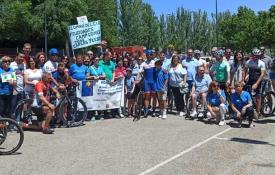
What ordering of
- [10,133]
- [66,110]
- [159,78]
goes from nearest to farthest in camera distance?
[10,133] → [66,110] → [159,78]

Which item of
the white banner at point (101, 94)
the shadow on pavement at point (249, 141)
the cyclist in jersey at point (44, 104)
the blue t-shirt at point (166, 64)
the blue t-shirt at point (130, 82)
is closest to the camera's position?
the shadow on pavement at point (249, 141)

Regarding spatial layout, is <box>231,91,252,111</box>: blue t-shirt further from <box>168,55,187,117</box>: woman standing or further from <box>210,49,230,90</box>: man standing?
<box>168,55,187,117</box>: woman standing

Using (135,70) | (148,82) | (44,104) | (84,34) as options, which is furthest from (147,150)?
(84,34)

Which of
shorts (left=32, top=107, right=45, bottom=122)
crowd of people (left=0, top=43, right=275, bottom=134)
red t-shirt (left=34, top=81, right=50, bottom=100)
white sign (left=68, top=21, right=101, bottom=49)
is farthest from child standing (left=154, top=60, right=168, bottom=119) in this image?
shorts (left=32, top=107, right=45, bottom=122)

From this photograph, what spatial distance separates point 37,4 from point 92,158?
5061cm

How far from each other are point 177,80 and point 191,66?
73 centimetres

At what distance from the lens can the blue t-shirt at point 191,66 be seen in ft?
48.4

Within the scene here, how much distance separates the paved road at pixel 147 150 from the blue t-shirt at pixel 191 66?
7.43 ft

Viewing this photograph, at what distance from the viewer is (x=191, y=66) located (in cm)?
1490

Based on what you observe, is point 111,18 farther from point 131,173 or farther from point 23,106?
point 131,173

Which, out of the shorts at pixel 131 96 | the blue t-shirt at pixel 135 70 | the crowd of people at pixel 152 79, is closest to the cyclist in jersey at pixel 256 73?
the crowd of people at pixel 152 79

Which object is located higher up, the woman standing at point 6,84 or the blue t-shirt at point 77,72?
the blue t-shirt at point 77,72

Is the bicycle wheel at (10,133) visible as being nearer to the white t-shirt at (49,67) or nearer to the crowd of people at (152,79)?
the crowd of people at (152,79)

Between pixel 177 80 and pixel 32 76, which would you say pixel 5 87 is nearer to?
pixel 32 76
